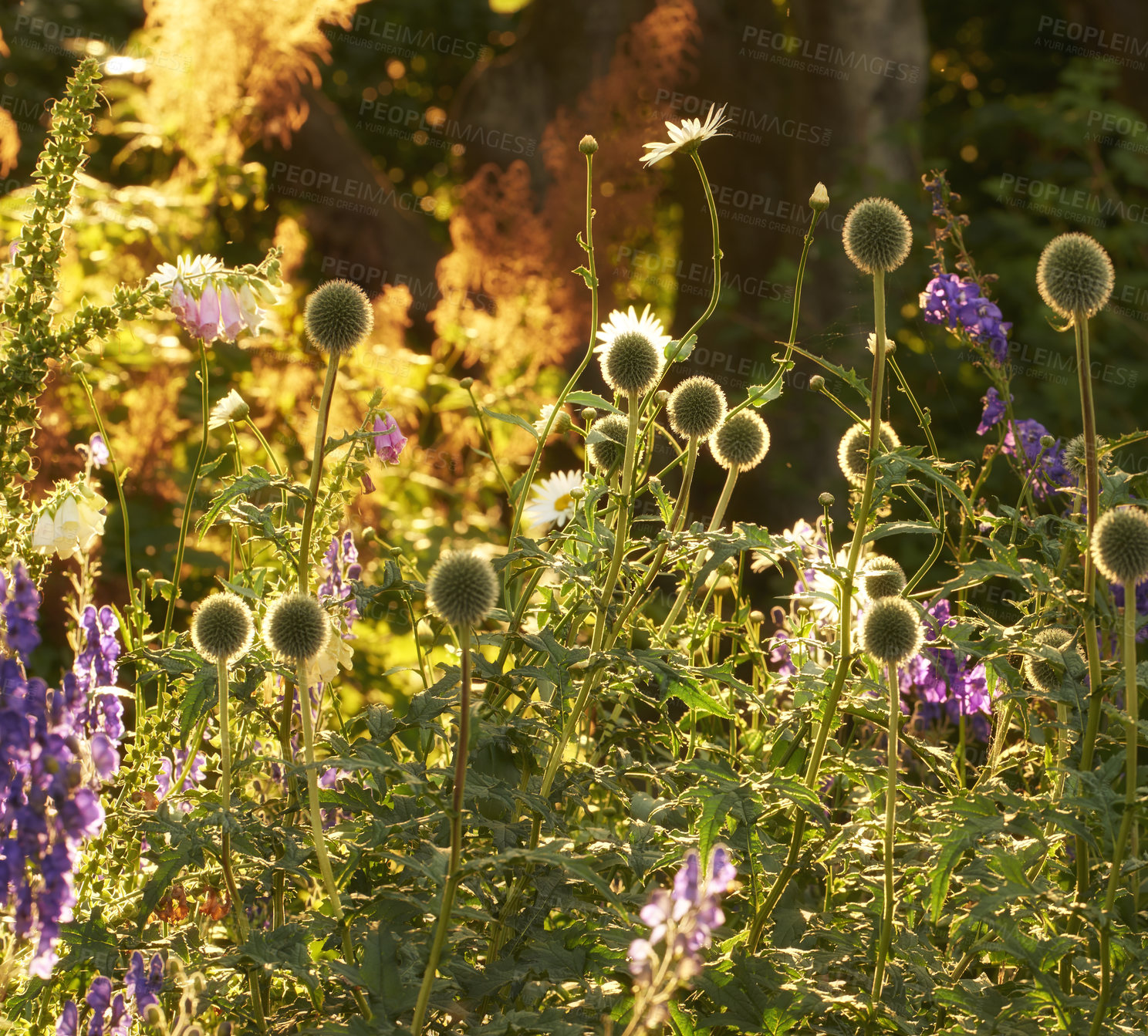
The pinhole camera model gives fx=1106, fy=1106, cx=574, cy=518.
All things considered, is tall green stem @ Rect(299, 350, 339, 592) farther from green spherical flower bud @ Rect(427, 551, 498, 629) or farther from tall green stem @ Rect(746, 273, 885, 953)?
tall green stem @ Rect(746, 273, 885, 953)

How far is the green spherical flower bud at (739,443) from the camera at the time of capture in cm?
207

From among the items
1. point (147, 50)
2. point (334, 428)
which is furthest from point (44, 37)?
point (334, 428)

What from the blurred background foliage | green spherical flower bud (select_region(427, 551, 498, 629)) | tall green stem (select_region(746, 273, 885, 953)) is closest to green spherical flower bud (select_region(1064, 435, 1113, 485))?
tall green stem (select_region(746, 273, 885, 953))

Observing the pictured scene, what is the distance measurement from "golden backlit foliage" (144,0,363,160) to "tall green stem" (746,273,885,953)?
3.68 m

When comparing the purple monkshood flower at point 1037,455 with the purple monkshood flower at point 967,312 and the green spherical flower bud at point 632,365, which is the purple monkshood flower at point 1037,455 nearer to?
the purple monkshood flower at point 967,312

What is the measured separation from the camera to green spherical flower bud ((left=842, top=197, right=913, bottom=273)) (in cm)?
182

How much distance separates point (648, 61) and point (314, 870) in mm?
5028

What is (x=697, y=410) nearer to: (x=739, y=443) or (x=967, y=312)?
(x=739, y=443)

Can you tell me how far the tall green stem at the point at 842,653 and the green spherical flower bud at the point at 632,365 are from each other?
38 cm

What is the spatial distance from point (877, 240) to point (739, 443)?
1.47 ft

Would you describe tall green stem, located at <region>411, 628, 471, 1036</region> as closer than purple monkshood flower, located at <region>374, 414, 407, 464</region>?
Yes

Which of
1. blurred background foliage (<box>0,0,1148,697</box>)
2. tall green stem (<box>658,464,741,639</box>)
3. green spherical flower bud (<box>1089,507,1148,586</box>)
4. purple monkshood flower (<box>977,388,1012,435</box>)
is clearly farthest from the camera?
blurred background foliage (<box>0,0,1148,697</box>)

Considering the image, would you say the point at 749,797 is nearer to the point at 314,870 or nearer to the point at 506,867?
the point at 506,867

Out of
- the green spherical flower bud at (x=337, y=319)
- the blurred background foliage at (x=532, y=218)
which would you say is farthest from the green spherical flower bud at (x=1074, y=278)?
the blurred background foliage at (x=532, y=218)
